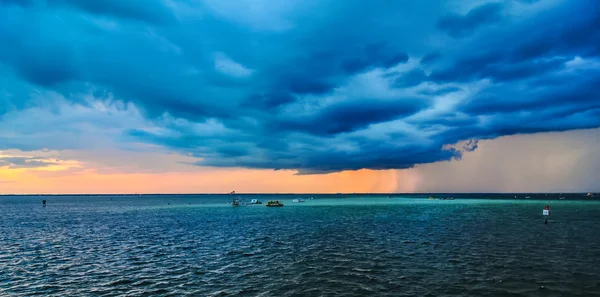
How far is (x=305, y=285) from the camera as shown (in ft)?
88.5

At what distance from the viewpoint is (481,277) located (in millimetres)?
28141

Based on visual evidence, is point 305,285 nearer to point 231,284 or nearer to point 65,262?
point 231,284

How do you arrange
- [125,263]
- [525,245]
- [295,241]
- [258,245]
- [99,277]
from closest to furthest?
1. [99,277]
2. [125,263]
3. [525,245]
4. [258,245]
5. [295,241]

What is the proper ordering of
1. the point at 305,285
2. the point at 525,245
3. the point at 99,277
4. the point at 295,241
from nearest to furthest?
the point at 305,285
the point at 99,277
the point at 525,245
the point at 295,241

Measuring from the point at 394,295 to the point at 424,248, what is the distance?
2062 centimetres

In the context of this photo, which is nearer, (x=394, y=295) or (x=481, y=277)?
(x=394, y=295)

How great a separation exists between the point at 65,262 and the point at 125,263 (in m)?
7.25

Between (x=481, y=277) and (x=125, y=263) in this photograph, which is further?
(x=125, y=263)

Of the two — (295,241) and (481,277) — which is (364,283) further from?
(295,241)

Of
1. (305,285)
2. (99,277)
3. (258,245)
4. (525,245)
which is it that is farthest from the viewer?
(258,245)

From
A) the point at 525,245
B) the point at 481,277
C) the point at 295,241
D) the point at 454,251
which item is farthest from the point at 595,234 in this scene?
the point at 295,241

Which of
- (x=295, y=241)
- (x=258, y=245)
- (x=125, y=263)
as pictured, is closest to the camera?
(x=125, y=263)

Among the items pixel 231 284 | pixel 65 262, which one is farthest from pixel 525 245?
pixel 65 262

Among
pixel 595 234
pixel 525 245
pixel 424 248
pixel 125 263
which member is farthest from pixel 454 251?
pixel 125 263
